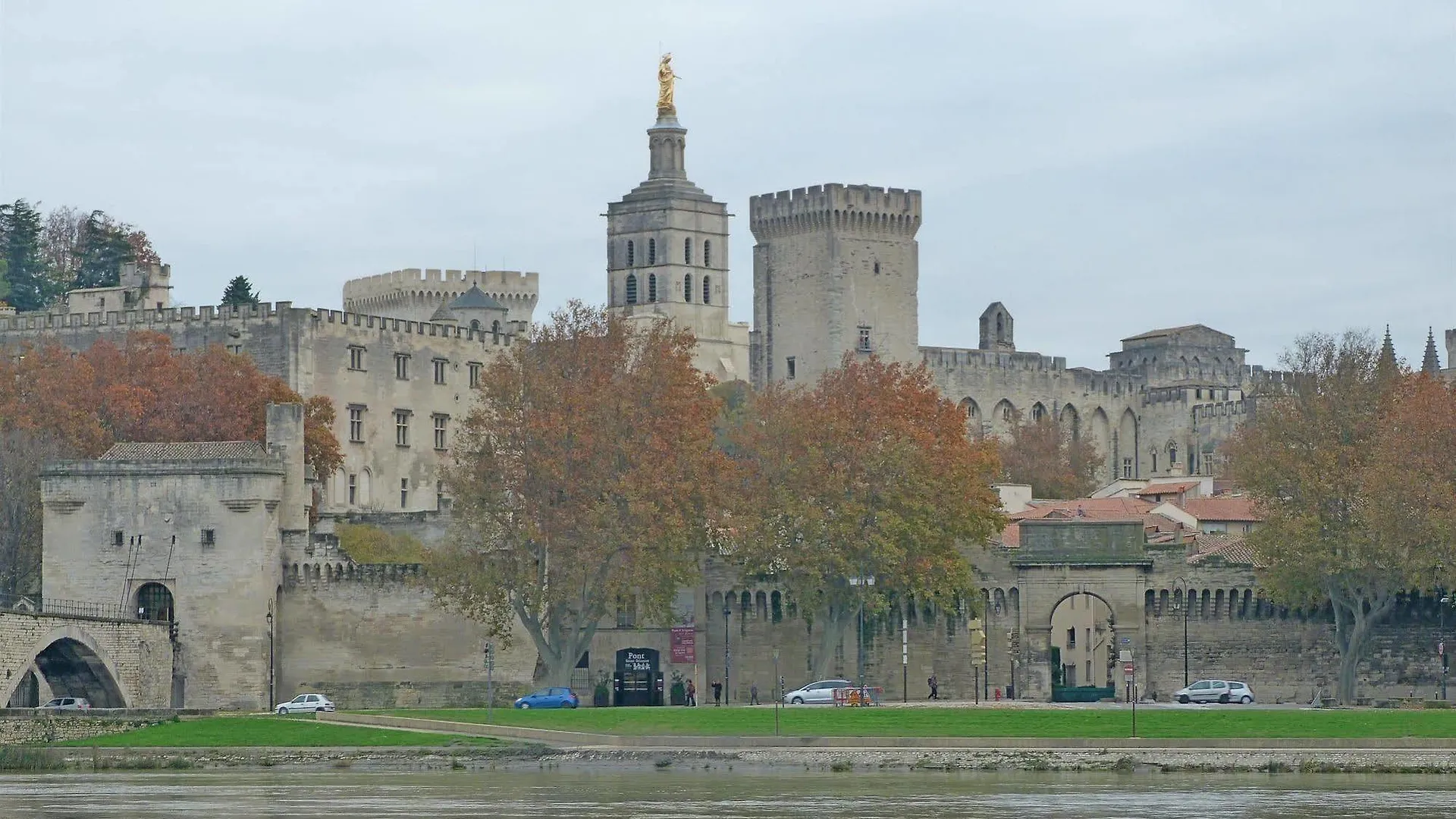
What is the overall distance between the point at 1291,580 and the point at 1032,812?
37.2 metres

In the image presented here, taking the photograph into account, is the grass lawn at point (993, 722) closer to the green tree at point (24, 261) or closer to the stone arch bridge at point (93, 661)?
the stone arch bridge at point (93, 661)

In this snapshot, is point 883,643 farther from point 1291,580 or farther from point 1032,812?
point 1032,812

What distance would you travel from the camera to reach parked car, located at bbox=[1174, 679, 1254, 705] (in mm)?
107562

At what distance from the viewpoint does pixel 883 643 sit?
115 metres

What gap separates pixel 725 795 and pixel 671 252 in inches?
4085

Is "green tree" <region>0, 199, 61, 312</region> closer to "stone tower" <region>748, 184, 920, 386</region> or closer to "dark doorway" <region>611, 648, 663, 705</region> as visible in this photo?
"stone tower" <region>748, 184, 920, 386</region>

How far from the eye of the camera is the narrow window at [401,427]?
141m

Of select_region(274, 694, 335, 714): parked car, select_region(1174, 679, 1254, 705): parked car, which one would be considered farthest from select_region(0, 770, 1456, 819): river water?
select_region(1174, 679, 1254, 705): parked car

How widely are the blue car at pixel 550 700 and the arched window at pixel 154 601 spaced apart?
11697 millimetres

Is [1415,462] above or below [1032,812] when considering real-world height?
above

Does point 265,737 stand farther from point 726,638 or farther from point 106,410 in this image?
point 106,410

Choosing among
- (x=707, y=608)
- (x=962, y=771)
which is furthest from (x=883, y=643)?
(x=962, y=771)

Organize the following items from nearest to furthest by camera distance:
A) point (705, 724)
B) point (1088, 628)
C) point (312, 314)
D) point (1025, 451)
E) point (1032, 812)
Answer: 1. point (1032, 812)
2. point (705, 724)
3. point (1088, 628)
4. point (312, 314)
5. point (1025, 451)

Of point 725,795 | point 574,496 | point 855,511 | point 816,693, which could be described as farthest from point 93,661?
point 725,795
